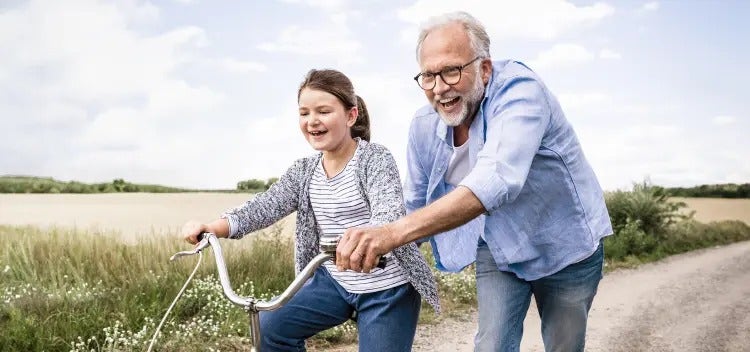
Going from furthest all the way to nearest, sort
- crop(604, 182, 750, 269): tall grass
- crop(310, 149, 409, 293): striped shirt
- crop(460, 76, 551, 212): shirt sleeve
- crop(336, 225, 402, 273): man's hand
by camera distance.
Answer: crop(604, 182, 750, 269): tall grass < crop(310, 149, 409, 293): striped shirt < crop(460, 76, 551, 212): shirt sleeve < crop(336, 225, 402, 273): man's hand

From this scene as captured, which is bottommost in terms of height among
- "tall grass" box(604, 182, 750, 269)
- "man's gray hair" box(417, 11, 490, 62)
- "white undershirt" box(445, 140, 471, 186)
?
"tall grass" box(604, 182, 750, 269)

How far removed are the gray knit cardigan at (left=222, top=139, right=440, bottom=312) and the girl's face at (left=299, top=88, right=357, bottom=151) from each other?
136mm

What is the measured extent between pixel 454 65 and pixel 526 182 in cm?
62

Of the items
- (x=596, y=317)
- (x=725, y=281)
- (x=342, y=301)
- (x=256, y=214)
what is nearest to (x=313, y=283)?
(x=342, y=301)

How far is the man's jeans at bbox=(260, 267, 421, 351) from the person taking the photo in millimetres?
3281

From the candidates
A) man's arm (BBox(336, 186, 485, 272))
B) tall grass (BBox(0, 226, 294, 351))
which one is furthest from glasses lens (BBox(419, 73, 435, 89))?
tall grass (BBox(0, 226, 294, 351))

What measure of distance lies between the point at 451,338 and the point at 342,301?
430cm

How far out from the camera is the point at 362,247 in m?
2.34

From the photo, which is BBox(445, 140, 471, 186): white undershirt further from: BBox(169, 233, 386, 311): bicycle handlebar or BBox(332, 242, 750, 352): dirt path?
BBox(332, 242, 750, 352): dirt path

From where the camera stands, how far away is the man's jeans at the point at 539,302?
11.3 ft

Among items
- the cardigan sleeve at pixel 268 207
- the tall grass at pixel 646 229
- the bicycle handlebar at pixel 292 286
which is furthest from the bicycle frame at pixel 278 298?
the tall grass at pixel 646 229

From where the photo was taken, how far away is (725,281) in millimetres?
12898

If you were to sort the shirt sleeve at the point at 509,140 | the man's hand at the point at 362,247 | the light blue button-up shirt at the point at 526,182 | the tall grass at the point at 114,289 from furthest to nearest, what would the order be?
the tall grass at the point at 114,289
the light blue button-up shirt at the point at 526,182
the shirt sleeve at the point at 509,140
the man's hand at the point at 362,247

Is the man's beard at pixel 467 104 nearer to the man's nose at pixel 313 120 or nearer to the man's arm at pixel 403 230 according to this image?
the man's nose at pixel 313 120
